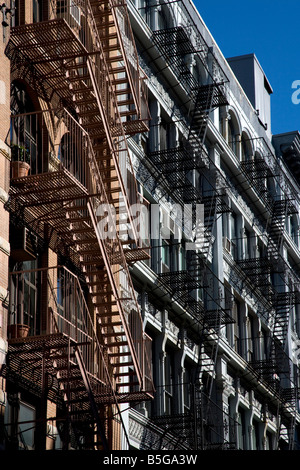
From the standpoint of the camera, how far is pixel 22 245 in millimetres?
20438

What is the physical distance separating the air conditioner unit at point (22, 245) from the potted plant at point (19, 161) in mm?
1130

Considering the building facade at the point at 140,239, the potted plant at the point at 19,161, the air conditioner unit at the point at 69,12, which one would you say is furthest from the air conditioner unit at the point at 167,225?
the potted plant at the point at 19,161

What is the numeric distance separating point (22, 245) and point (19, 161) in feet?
5.52

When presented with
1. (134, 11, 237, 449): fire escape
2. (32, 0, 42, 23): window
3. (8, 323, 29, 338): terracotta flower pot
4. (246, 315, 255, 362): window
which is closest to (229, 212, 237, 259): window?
(246, 315, 255, 362): window

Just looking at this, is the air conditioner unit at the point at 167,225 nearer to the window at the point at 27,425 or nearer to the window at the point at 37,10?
the window at the point at 37,10

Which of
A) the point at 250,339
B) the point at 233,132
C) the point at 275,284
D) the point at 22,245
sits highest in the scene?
the point at 233,132

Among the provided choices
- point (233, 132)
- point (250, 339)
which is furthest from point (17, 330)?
point (233, 132)

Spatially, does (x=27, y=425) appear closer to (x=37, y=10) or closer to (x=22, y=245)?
(x=22, y=245)

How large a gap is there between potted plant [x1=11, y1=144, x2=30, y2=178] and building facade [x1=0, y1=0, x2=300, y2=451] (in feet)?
0.15

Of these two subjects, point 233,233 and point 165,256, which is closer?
point 165,256

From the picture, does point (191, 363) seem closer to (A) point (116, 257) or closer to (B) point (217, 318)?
(B) point (217, 318)

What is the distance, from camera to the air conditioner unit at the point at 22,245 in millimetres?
20438

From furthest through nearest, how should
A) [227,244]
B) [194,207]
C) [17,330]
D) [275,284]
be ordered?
[275,284]
[227,244]
[194,207]
[17,330]

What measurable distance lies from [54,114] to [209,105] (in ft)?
45.2
